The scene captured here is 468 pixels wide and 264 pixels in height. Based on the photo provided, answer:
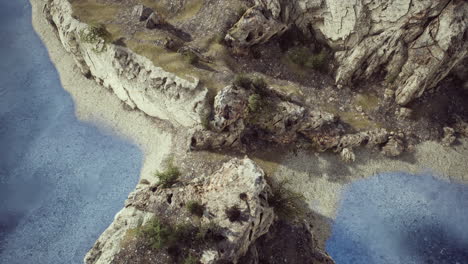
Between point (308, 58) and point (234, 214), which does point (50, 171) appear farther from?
point (308, 58)

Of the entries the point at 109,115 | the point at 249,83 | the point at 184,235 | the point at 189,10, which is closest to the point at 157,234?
the point at 184,235

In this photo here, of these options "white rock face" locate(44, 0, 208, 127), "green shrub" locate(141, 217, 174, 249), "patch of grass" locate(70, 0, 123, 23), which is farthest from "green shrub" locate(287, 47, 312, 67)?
"green shrub" locate(141, 217, 174, 249)

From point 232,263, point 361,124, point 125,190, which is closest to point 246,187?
point 232,263

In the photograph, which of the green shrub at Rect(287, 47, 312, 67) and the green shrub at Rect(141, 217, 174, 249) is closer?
the green shrub at Rect(141, 217, 174, 249)

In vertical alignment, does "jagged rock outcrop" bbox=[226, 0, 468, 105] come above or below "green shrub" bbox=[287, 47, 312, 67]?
above

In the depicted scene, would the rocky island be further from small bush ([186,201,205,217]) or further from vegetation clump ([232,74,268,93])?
small bush ([186,201,205,217])

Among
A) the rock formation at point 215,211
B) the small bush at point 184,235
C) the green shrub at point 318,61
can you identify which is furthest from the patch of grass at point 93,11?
the small bush at point 184,235
